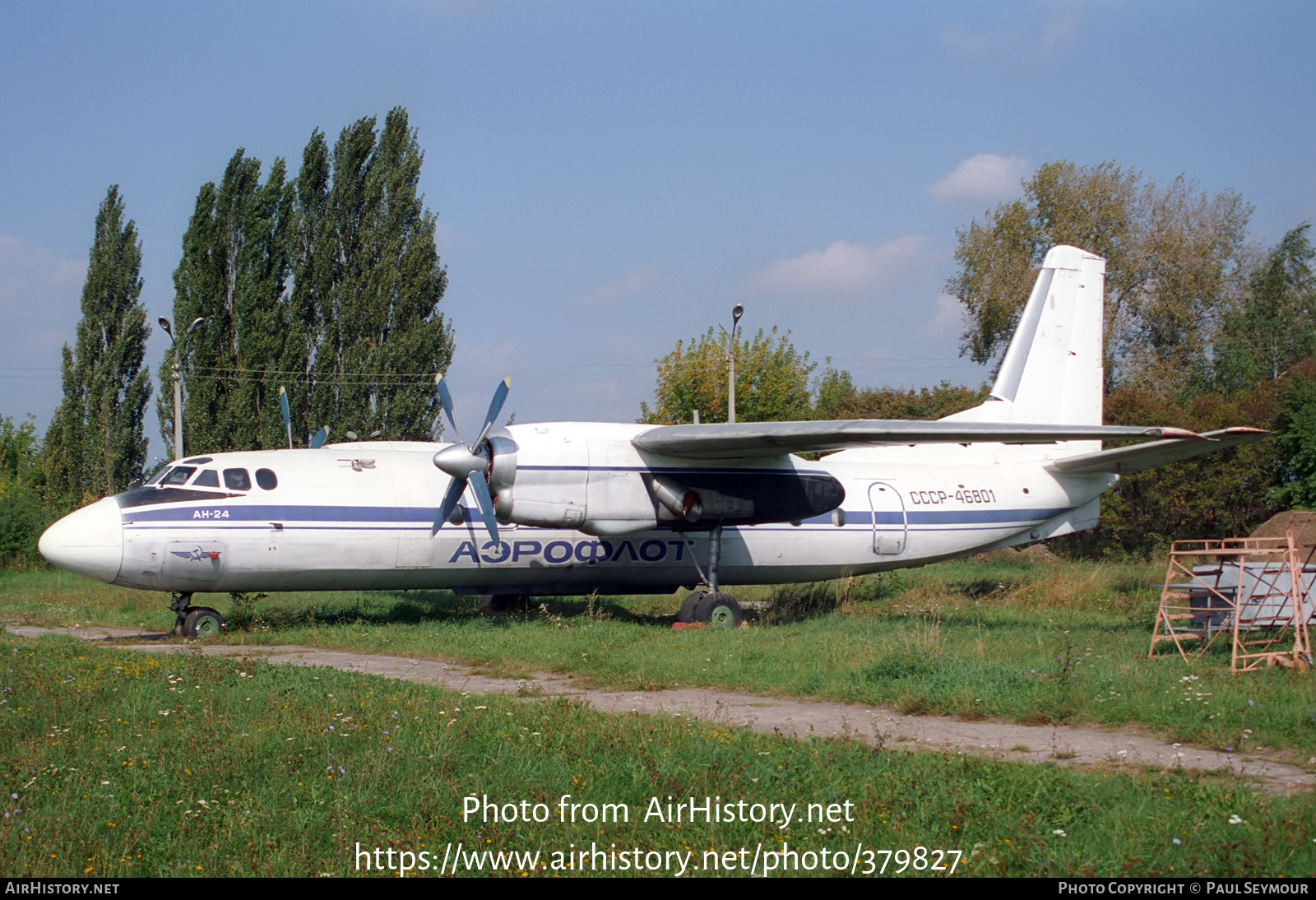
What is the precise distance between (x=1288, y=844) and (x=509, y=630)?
38.1 feet

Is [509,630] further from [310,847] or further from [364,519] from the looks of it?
[310,847]

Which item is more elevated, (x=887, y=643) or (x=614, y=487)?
(x=614, y=487)

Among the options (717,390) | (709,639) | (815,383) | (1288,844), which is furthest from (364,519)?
(815,383)

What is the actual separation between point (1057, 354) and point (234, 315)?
2771cm

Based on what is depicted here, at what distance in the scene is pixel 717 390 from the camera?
34.6 metres

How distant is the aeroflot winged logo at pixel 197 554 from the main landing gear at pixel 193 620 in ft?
3.40

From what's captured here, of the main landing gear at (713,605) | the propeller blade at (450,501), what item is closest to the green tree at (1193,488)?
the main landing gear at (713,605)

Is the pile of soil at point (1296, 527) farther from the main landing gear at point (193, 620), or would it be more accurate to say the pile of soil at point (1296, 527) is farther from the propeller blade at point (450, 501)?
the main landing gear at point (193, 620)

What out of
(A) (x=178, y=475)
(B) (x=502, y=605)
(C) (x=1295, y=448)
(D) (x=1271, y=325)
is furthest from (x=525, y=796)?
(D) (x=1271, y=325)

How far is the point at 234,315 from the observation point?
36.1 metres

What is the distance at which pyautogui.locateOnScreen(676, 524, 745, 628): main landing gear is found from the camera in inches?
661

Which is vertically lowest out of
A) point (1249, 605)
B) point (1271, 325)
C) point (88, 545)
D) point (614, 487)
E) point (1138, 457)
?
point (1249, 605)

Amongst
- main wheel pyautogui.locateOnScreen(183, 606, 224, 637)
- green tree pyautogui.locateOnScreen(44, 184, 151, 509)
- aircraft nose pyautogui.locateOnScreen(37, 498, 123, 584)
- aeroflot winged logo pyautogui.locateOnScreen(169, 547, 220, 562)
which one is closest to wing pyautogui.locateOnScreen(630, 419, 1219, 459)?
aeroflot winged logo pyautogui.locateOnScreen(169, 547, 220, 562)

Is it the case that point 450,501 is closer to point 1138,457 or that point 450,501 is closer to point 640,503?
point 640,503
